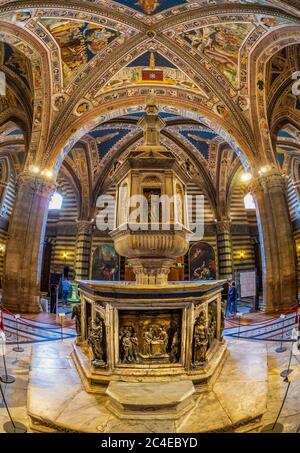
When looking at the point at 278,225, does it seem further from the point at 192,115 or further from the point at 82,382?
the point at 82,382

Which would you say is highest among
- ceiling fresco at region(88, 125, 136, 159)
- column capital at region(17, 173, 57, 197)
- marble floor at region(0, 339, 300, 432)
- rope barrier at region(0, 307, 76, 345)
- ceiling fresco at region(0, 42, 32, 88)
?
ceiling fresco at region(0, 42, 32, 88)

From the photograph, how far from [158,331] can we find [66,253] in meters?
→ 17.2

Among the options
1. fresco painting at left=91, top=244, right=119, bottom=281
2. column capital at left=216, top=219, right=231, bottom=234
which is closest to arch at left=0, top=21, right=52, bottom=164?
fresco painting at left=91, top=244, right=119, bottom=281

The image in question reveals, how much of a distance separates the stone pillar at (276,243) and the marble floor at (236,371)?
5885mm

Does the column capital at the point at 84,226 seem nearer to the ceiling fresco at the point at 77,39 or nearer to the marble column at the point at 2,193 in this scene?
the marble column at the point at 2,193

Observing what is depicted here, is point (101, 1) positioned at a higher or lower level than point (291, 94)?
higher

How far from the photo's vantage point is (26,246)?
10539mm

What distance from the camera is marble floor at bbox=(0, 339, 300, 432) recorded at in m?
2.36

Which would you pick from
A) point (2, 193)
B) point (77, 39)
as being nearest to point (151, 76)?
point (77, 39)

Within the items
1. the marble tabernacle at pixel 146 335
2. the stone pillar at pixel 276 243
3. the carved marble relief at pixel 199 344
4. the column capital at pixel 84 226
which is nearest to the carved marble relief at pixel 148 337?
the marble tabernacle at pixel 146 335

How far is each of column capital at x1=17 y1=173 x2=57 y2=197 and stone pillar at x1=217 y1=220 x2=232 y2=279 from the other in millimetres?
12138

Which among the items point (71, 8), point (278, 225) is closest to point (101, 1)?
point (71, 8)

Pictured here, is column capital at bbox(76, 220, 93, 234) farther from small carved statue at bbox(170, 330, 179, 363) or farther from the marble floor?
small carved statue at bbox(170, 330, 179, 363)
